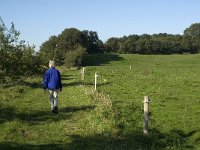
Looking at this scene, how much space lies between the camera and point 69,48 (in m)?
107

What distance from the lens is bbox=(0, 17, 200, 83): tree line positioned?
3222cm

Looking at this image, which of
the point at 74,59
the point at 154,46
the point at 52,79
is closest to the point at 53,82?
the point at 52,79

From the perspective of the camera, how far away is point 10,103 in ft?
67.6

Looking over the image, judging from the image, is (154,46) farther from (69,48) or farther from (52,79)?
(52,79)

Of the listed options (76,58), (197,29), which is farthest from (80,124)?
(197,29)

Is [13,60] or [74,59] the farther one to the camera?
[74,59]

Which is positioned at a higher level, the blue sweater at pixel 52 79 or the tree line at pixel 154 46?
the tree line at pixel 154 46

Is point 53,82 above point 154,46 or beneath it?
beneath

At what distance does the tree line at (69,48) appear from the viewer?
32.2 metres

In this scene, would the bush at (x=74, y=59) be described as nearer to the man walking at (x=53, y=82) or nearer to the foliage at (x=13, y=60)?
the foliage at (x=13, y=60)

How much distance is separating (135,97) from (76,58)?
63.3 meters

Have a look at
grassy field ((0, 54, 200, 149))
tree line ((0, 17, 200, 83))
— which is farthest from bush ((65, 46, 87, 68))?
grassy field ((0, 54, 200, 149))

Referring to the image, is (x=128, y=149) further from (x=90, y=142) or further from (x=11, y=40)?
(x=11, y=40)

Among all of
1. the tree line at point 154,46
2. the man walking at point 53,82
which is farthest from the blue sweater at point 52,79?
the tree line at point 154,46
